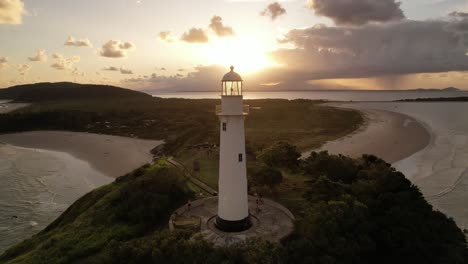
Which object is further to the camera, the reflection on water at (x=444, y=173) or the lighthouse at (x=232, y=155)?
the reflection on water at (x=444, y=173)

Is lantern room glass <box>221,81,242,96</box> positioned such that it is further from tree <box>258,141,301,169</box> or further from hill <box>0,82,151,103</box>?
hill <box>0,82,151,103</box>

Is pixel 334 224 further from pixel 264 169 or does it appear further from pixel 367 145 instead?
pixel 367 145

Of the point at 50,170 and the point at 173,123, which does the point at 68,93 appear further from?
the point at 50,170

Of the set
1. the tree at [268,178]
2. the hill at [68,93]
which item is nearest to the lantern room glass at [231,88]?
the tree at [268,178]

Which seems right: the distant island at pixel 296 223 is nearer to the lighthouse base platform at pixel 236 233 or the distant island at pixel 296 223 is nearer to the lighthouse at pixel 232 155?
the lighthouse base platform at pixel 236 233

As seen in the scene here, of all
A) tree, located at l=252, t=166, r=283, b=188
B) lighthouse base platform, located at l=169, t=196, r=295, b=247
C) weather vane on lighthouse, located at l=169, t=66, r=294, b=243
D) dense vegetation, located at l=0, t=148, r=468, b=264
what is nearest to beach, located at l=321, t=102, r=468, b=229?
dense vegetation, located at l=0, t=148, r=468, b=264

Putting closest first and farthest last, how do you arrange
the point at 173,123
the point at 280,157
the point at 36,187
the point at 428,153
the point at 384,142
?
1. the point at 280,157
2. the point at 36,187
3. the point at 428,153
4. the point at 384,142
5. the point at 173,123

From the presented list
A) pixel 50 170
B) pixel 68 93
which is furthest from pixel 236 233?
pixel 68 93
